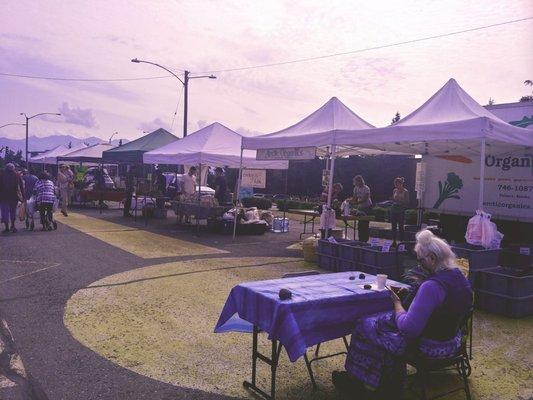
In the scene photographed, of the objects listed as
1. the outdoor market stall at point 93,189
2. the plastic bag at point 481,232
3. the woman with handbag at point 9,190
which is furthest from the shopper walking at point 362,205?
the outdoor market stall at point 93,189

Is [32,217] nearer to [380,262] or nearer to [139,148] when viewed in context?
[139,148]

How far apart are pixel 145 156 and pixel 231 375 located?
13.3 metres

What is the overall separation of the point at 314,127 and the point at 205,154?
4.11 m

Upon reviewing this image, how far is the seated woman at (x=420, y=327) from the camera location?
359cm

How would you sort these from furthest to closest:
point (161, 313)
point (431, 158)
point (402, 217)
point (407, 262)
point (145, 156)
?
point (145, 156)
point (431, 158)
point (402, 217)
point (407, 262)
point (161, 313)

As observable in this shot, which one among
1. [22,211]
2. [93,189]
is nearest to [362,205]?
[22,211]

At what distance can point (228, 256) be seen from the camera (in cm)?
1098

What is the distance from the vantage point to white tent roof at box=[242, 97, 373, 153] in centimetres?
1120

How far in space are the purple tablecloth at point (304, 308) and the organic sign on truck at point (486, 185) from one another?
25.6 feet

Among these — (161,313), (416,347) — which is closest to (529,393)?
(416,347)

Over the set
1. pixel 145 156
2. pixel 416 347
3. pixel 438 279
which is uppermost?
pixel 145 156

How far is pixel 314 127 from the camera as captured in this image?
1171 centimetres

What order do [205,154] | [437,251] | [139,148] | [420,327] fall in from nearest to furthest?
[420,327] → [437,251] → [205,154] → [139,148]

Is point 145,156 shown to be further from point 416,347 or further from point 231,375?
point 416,347
